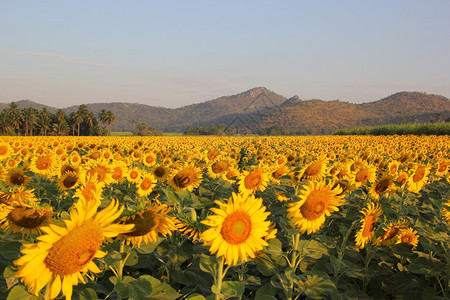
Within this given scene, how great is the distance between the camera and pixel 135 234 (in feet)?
5.98

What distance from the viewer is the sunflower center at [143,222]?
175 centimetres

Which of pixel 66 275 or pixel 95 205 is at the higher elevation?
pixel 95 205

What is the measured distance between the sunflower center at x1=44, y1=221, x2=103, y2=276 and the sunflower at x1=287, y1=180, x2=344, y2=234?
1846 millimetres

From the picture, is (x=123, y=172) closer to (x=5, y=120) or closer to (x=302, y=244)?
(x=302, y=244)

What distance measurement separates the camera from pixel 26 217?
6.49 feet

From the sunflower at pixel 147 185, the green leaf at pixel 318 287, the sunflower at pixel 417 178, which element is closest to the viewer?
the green leaf at pixel 318 287

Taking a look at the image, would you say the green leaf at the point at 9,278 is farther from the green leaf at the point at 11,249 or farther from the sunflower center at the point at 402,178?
the sunflower center at the point at 402,178

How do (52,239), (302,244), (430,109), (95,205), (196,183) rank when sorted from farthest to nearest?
(430,109) → (196,183) → (302,244) → (95,205) → (52,239)

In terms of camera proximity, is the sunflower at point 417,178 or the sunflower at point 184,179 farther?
the sunflower at point 417,178

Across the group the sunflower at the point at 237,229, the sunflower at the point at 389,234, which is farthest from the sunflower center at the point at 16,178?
the sunflower at the point at 389,234

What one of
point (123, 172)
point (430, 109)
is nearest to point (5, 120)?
point (123, 172)

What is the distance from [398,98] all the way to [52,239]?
209602mm

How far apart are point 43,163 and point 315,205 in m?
6.22

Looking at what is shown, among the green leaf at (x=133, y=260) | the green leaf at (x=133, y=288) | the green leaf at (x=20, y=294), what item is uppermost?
the green leaf at (x=20, y=294)
